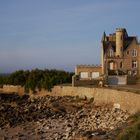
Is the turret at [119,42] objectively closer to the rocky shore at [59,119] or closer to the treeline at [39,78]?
the treeline at [39,78]

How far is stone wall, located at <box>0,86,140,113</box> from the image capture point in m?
40.1

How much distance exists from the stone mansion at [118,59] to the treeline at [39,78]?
2.50 meters

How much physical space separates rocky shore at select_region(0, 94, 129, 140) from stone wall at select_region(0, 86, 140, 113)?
0.67m

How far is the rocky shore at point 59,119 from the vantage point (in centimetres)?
3300

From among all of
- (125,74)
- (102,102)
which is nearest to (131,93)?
(102,102)

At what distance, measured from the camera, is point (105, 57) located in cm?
6438

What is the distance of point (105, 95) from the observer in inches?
1858

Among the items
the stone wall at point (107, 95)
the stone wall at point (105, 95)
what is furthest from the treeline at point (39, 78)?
the stone wall at point (107, 95)

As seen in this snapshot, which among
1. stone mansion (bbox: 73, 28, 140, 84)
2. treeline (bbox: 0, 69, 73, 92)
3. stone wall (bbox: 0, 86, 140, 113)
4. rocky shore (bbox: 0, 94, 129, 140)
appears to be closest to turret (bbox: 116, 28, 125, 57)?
stone mansion (bbox: 73, 28, 140, 84)

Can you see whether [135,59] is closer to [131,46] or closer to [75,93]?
[131,46]

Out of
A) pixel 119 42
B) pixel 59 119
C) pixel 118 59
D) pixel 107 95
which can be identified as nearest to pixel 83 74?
pixel 118 59

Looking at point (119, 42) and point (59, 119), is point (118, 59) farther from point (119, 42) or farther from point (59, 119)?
point (59, 119)

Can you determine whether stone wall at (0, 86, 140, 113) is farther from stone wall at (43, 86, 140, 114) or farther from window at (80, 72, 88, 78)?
window at (80, 72, 88, 78)

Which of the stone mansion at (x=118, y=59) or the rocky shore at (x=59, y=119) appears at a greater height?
the stone mansion at (x=118, y=59)
